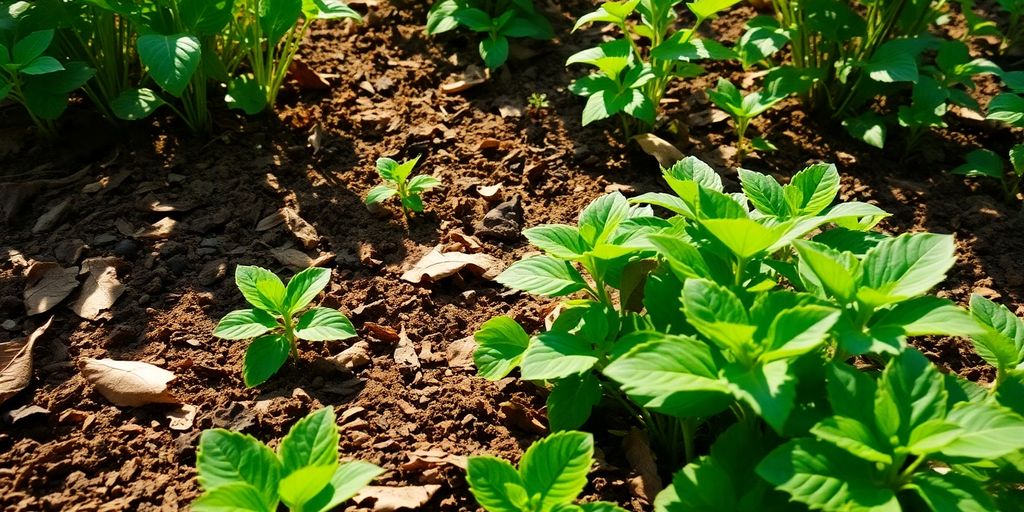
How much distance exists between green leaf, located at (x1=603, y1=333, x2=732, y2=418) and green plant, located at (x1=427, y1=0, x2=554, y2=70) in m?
2.13

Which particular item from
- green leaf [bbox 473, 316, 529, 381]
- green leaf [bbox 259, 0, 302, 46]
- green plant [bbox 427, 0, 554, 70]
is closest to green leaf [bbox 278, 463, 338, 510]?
green leaf [bbox 473, 316, 529, 381]

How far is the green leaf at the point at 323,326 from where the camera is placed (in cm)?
230

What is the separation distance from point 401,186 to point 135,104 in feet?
3.66

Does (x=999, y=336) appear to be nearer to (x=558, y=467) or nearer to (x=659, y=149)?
(x=558, y=467)

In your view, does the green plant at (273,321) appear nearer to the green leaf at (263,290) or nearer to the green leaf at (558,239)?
the green leaf at (263,290)

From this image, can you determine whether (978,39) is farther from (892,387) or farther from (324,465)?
(324,465)

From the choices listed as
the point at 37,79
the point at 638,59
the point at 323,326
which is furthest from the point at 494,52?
the point at 37,79

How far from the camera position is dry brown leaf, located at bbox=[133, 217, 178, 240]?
285cm

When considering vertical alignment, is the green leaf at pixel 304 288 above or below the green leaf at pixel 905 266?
below

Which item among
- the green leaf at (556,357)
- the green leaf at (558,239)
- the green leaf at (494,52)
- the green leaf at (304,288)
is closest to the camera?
the green leaf at (556,357)

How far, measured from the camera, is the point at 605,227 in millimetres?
2137

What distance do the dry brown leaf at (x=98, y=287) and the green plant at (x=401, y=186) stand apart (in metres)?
0.88

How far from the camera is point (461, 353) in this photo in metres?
2.49

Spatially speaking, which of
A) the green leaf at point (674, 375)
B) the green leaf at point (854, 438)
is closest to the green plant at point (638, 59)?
the green leaf at point (674, 375)
